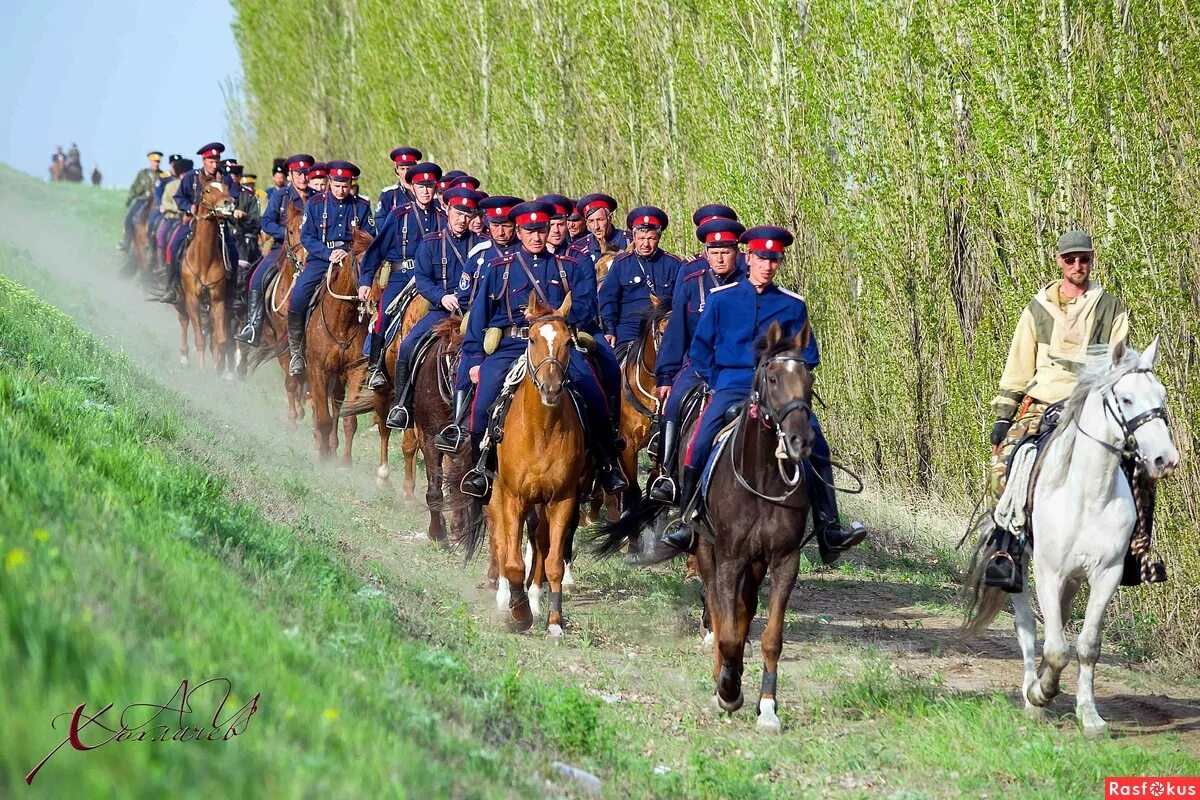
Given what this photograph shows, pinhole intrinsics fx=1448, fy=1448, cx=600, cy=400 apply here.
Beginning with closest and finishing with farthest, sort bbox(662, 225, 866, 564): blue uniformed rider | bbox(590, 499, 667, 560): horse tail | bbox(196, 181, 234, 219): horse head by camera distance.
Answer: bbox(662, 225, 866, 564): blue uniformed rider < bbox(590, 499, 667, 560): horse tail < bbox(196, 181, 234, 219): horse head

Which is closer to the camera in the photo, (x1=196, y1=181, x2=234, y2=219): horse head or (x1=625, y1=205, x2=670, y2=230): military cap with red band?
(x1=625, y1=205, x2=670, y2=230): military cap with red band

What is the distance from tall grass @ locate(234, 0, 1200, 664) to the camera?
425 inches

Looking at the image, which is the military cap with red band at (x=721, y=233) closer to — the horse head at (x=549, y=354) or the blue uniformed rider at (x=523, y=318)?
the blue uniformed rider at (x=523, y=318)

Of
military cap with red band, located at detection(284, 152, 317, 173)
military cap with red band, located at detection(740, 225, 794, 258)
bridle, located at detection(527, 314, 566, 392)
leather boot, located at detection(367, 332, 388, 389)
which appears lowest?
leather boot, located at detection(367, 332, 388, 389)

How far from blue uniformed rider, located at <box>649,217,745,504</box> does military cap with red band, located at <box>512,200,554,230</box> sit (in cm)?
115

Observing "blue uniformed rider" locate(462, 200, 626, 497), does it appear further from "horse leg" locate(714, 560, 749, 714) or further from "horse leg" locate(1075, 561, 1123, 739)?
"horse leg" locate(1075, 561, 1123, 739)

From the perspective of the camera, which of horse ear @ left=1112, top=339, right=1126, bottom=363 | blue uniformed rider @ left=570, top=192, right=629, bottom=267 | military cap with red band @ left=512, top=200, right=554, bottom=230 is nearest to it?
horse ear @ left=1112, top=339, right=1126, bottom=363

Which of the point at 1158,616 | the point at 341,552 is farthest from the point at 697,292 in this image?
the point at 1158,616

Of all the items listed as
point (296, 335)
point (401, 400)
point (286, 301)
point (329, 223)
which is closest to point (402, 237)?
point (401, 400)

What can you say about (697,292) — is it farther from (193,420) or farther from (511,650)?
(193,420)

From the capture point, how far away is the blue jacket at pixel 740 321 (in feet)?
28.8
